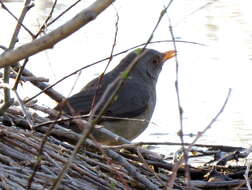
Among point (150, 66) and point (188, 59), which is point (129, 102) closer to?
point (150, 66)

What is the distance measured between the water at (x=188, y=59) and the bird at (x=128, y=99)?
24 centimetres

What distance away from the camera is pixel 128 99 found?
25.2ft

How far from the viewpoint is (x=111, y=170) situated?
17.3 feet

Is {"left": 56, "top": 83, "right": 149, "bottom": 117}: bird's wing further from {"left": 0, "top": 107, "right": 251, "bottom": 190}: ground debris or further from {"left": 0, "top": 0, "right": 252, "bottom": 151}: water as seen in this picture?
{"left": 0, "top": 107, "right": 251, "bottom": 190}: ground debris

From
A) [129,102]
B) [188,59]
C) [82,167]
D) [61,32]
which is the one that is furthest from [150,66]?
[61,32]

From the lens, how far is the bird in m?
7.09

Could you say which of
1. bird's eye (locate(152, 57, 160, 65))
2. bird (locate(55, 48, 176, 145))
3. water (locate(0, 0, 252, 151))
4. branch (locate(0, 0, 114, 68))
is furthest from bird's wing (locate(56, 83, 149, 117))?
branch (locate(0, 0, 114, 68))

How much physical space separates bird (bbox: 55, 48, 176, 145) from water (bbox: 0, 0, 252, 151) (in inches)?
9.5

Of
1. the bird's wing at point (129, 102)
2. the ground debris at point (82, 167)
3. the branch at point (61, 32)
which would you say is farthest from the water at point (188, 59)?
the branch at point (61, 32)

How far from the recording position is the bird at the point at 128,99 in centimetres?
709

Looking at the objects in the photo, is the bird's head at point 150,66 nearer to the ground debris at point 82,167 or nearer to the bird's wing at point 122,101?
the bird's wing at point 122,101

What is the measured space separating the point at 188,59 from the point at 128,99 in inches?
61.7

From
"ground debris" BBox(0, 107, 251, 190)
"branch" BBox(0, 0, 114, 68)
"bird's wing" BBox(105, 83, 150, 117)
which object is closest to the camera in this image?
"branch" BBox(0, 0, 114, 68)

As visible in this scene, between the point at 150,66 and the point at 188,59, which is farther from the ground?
the point at 188,59
